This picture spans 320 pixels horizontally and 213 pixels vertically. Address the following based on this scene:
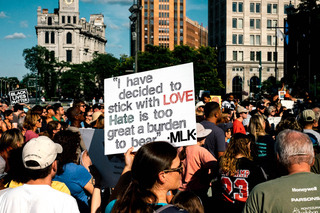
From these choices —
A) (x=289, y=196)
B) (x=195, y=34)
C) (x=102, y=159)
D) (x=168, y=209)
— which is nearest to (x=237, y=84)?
(x=195, y=34)

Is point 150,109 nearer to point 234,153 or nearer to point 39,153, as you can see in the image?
point 39,153

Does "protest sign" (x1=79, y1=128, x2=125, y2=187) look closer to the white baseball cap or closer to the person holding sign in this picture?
the white baseball cap

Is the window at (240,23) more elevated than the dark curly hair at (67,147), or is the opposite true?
the window at (240,23)

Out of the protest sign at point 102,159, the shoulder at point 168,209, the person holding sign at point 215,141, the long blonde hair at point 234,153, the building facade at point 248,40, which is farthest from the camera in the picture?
the building facade at point 248,40

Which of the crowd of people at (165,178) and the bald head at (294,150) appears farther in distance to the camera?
the bald head at (294,150)

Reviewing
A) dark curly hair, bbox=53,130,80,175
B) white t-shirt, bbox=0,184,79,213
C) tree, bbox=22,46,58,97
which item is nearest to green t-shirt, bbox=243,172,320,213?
white t-shirt, bbox=0,184,79,213

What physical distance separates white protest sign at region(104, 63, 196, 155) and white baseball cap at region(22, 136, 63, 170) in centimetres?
73

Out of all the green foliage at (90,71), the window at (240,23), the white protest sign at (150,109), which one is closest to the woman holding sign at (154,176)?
the white protest sign at (150,109)

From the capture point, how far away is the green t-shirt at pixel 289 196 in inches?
116

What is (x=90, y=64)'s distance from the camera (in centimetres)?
10331

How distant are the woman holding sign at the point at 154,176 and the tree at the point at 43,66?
108 metres

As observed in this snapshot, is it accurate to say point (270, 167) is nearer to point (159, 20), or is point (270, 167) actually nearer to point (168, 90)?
point (168, 90)

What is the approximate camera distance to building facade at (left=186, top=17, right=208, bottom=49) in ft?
476

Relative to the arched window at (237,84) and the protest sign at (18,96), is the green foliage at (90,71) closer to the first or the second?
the arched window at (237,84)
